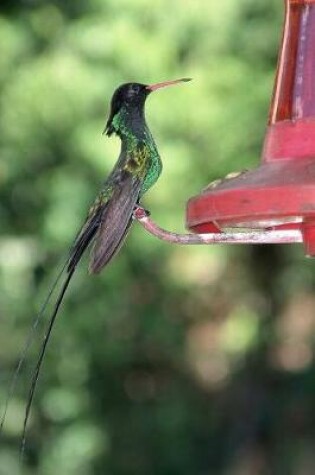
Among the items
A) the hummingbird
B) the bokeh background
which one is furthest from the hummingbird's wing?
the bokeh background

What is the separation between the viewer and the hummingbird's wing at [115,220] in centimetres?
370

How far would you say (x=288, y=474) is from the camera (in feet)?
31.1

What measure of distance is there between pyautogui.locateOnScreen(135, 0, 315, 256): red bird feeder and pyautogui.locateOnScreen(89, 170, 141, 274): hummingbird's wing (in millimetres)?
56

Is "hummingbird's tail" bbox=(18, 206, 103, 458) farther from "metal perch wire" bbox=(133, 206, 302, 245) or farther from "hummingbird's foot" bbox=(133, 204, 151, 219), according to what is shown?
"metal perch wire" bbox=(133, 206, 302, 245)

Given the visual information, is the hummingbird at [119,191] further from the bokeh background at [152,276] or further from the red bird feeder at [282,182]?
the bokeh background at [152,276]

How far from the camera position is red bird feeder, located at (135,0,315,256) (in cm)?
325

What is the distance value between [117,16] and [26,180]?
102 centimetres

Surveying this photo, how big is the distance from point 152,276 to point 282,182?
5.42 metres

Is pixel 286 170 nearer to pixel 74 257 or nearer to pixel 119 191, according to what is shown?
pixel 74 257

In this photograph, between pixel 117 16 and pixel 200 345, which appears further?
pixel 200 345

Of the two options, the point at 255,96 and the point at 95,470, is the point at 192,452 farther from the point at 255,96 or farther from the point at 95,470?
the point at 255,96

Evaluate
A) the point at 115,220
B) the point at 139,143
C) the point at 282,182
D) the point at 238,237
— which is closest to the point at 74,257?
the point at 115,220

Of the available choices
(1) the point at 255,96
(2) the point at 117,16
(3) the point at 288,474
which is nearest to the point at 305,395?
(3) the point at 288,474

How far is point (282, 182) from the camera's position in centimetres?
328
